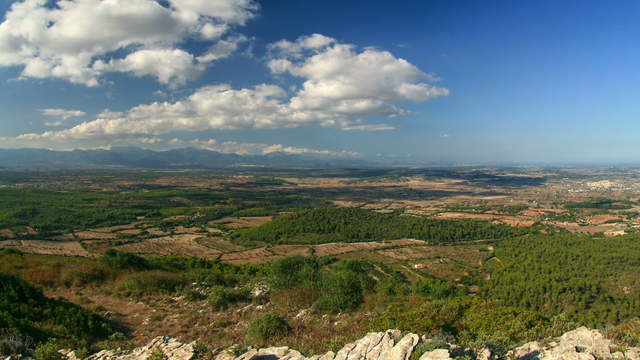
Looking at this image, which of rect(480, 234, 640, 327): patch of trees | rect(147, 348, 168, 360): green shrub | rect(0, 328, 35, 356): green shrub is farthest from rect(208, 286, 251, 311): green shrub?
rect(480, 234, 640, 327): patch of trees

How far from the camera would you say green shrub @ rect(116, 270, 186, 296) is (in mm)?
21953

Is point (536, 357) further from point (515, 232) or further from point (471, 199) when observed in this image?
point (471, 199)

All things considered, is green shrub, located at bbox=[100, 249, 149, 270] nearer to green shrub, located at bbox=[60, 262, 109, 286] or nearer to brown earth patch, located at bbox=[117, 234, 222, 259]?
green shrub, located at bbox=[60, 262, 109, 286]

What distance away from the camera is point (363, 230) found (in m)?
87.5

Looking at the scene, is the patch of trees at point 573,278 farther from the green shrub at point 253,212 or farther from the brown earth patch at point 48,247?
the green shrub at point 253,212

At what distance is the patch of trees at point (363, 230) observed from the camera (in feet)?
268

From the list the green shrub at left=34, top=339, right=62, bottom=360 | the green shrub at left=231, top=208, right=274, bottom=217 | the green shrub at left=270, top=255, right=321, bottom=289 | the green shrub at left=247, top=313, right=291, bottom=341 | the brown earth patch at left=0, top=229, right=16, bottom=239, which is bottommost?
the green shrub at left=231, top=208, right=274, bottom=217

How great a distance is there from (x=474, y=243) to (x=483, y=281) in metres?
30.4

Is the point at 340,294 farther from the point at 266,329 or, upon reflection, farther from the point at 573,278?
the point at 573,278

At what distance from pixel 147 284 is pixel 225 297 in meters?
6.08

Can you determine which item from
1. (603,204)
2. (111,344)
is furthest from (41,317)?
(603,204)

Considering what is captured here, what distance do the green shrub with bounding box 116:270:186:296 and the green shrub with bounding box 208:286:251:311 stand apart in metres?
3.24

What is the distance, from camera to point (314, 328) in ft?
53.7

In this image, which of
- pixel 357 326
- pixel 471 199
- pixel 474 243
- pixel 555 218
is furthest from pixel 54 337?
pixel 471 199
